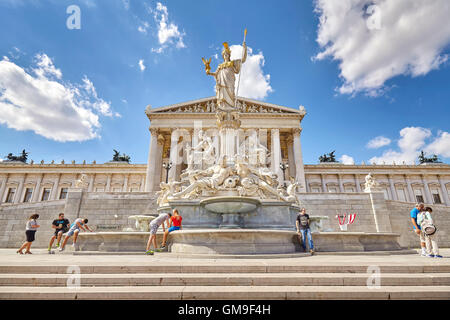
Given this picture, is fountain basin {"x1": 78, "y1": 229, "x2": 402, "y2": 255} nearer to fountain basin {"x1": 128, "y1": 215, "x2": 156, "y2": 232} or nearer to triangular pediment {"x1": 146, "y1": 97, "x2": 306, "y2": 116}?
fountain basin {"x1": 128, "y1": 215, "x2": 156, "y2": 232}

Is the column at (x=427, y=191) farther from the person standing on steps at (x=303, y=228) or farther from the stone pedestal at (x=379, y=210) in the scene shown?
the person standing on steps at (x=303, y=228)

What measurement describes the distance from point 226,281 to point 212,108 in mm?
38952

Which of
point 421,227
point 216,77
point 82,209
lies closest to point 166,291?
point 421,227

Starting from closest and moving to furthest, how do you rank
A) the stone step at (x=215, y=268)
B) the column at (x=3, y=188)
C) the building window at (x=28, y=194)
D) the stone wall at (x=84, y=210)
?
the stone step at (x=215, y=268)
the stone wall at (x=84, y=210)
the column at (x=3, y=188)
the building window at (x=28, y=194)

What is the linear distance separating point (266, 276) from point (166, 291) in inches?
59.5

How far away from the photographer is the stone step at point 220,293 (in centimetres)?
320

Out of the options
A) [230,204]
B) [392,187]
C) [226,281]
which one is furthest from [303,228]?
[392,187]

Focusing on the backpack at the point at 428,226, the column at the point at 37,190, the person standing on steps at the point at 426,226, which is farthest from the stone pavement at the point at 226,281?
the column at the point at 37,190

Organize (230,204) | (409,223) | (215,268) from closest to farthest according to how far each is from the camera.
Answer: (215,268), (230,204), (409,223)

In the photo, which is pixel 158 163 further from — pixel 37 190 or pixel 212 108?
pixel 37 190

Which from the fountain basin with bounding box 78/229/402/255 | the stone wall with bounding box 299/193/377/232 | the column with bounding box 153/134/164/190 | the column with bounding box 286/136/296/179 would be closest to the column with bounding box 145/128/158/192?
the column with bounding box 153/134/164/190

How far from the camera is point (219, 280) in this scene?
3.67m

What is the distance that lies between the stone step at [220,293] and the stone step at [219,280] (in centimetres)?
20
